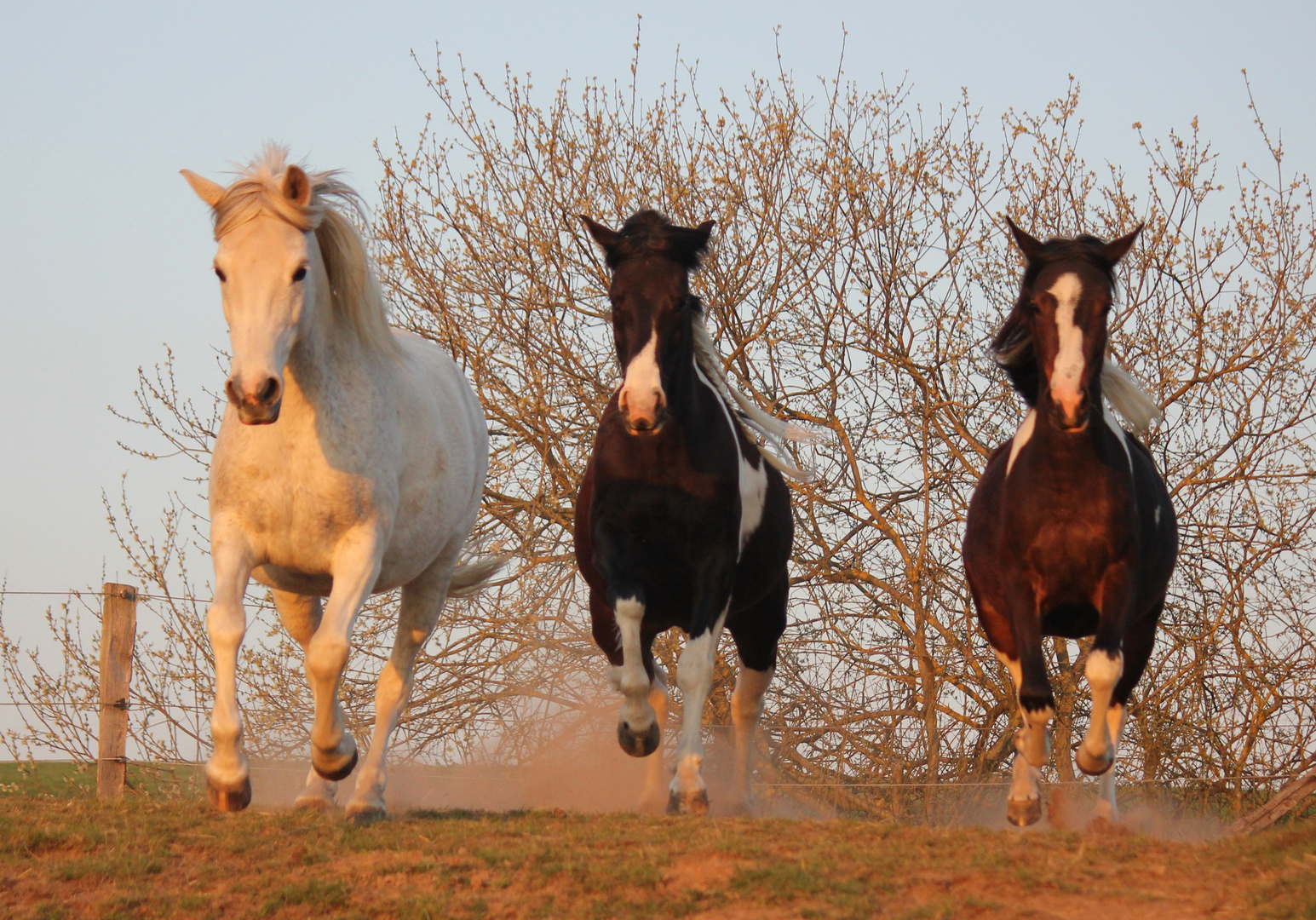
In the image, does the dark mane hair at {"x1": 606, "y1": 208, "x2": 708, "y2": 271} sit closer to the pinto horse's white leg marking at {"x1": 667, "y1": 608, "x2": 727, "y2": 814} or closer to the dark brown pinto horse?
the dark brown pinto horse

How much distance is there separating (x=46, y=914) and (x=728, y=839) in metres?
2.12

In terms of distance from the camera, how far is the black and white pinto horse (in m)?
Result: 5.73

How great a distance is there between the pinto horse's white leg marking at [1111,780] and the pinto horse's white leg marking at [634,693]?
6.34ft

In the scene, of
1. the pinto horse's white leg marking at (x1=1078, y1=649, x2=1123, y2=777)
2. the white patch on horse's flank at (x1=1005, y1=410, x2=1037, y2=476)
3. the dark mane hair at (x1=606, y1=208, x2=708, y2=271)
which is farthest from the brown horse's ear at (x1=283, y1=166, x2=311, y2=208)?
the pinto horse's white leg marking at (x1=1078, y1=649, x2=1123, y2=777)

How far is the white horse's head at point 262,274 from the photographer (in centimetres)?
466

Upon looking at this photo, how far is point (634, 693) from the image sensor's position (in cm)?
575

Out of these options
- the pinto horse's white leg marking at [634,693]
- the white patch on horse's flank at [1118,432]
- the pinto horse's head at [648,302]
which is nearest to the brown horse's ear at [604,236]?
the pinto horse's head at [648,302]

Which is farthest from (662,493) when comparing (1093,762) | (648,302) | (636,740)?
(1093,762)

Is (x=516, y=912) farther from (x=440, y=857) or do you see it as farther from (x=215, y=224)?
(x=215, y=224)

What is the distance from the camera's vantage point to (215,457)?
17.3 ft

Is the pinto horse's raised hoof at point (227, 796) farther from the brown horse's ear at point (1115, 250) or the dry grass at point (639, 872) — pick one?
the brown horse's ear at point (1115, 250)

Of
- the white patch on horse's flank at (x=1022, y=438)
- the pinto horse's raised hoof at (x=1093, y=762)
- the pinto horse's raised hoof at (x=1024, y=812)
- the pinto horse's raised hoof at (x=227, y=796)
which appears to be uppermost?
the white patch on horse's flank at (x=1022, y=438)

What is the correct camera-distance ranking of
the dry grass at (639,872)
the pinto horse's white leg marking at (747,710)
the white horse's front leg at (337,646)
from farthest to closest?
the pinto horse's white leg marking at (747,710) < the white horse's front leg at (337,646) < the dry grass at (639,872)

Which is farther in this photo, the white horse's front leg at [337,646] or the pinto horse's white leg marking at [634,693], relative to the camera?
the pinto horse's white leg marking at [634,693]
